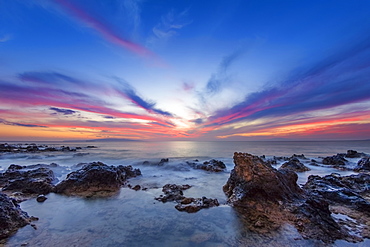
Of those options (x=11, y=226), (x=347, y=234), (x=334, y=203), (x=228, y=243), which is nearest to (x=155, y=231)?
(x=228, y=243)

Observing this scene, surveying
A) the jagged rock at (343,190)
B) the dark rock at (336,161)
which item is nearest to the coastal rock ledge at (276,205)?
the jagged rock at (343,190)

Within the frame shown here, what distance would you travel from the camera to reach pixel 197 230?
6.26 metres

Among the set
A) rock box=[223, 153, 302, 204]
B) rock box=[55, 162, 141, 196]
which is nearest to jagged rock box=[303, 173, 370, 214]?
rock box=[223, 153, 302, 204]

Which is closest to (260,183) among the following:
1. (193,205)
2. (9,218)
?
(193,205)

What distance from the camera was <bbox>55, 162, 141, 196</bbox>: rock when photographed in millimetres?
10656

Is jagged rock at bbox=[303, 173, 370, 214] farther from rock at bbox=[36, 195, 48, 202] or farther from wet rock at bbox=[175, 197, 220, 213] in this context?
rock at bbox=[36, 195, 48, 202]

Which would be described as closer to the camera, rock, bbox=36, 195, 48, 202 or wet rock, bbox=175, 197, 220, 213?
wet rock, bbox=175, 197, 220, 213

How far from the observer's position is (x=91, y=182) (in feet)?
37.5

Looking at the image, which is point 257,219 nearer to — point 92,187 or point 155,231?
point 155,231

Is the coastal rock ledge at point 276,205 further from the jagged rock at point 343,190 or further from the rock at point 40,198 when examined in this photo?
the rock at point 40,198

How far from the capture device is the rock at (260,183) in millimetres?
8461

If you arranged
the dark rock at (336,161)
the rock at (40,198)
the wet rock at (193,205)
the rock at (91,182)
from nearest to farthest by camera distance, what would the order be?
the wet rock at (193,205)
the rock at (40,198)
the rock at (91,182)
the dark rock at (336,161)

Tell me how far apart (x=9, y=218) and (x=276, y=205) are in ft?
36.5

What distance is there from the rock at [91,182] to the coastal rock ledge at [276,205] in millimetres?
8415
